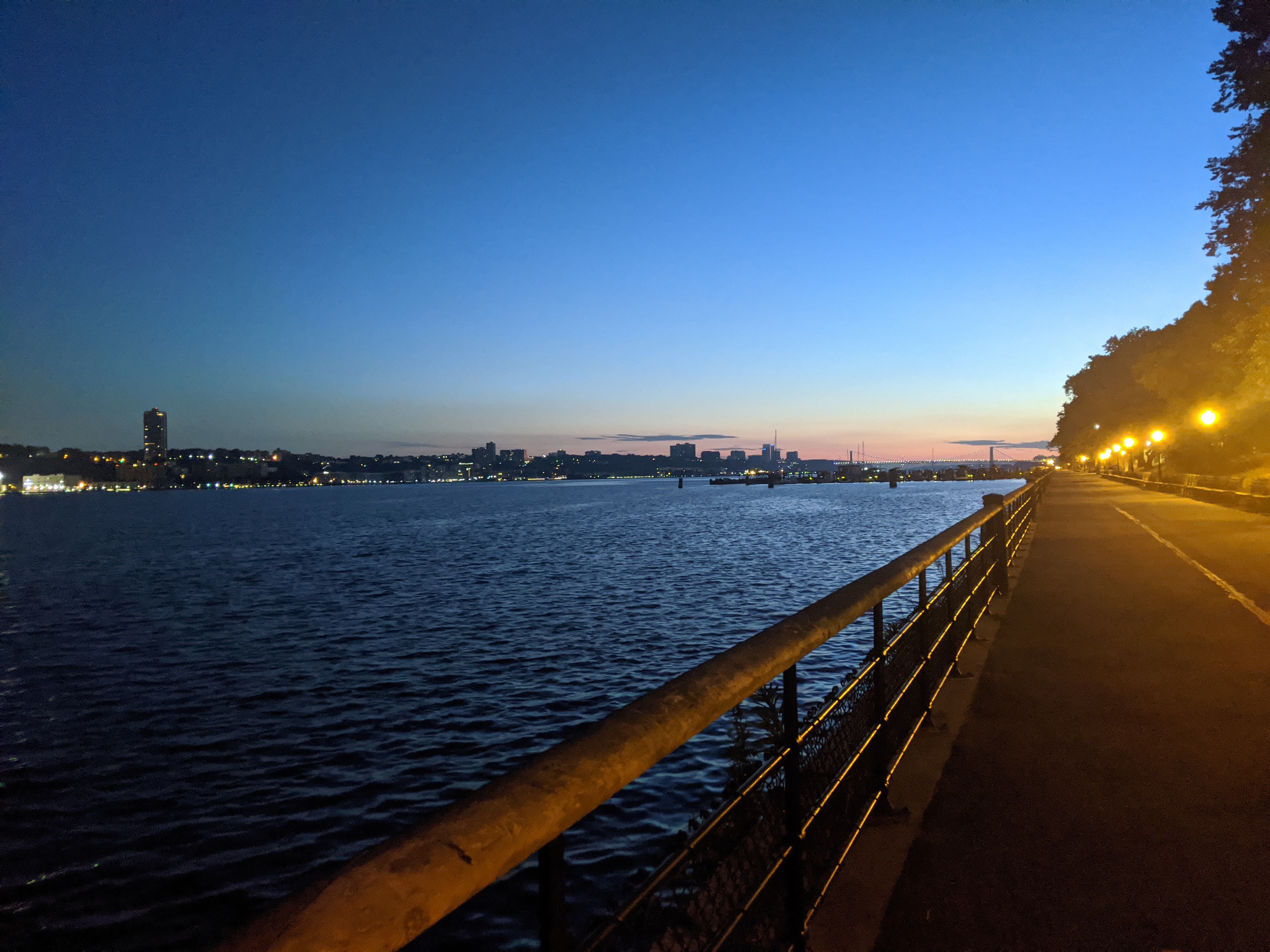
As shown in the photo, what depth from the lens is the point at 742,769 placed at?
322 inches

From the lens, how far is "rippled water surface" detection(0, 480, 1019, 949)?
869cm

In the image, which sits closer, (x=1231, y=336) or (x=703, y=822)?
(x=703, y=822)

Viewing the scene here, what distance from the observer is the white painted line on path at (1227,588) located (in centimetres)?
982

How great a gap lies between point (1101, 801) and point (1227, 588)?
9.85m

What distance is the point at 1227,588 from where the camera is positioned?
11922mm

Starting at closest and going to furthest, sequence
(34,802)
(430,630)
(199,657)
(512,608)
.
Result: (34,802), (199,657), (430,630), (512,608)

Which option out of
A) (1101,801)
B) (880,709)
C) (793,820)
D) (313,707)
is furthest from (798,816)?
(313,707)

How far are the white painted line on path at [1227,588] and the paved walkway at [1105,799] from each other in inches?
6.3

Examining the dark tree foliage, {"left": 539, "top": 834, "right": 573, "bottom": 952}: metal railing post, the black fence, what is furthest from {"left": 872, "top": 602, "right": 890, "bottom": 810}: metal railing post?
the dark tree foliage

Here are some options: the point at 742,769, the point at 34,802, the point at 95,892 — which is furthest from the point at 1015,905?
the point at 34,802

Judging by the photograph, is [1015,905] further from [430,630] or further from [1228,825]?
[430,630]

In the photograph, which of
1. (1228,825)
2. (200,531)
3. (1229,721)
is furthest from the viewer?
(200,531)

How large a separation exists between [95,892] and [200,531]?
8607cm

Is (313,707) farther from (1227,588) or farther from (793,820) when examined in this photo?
(1227,588)
